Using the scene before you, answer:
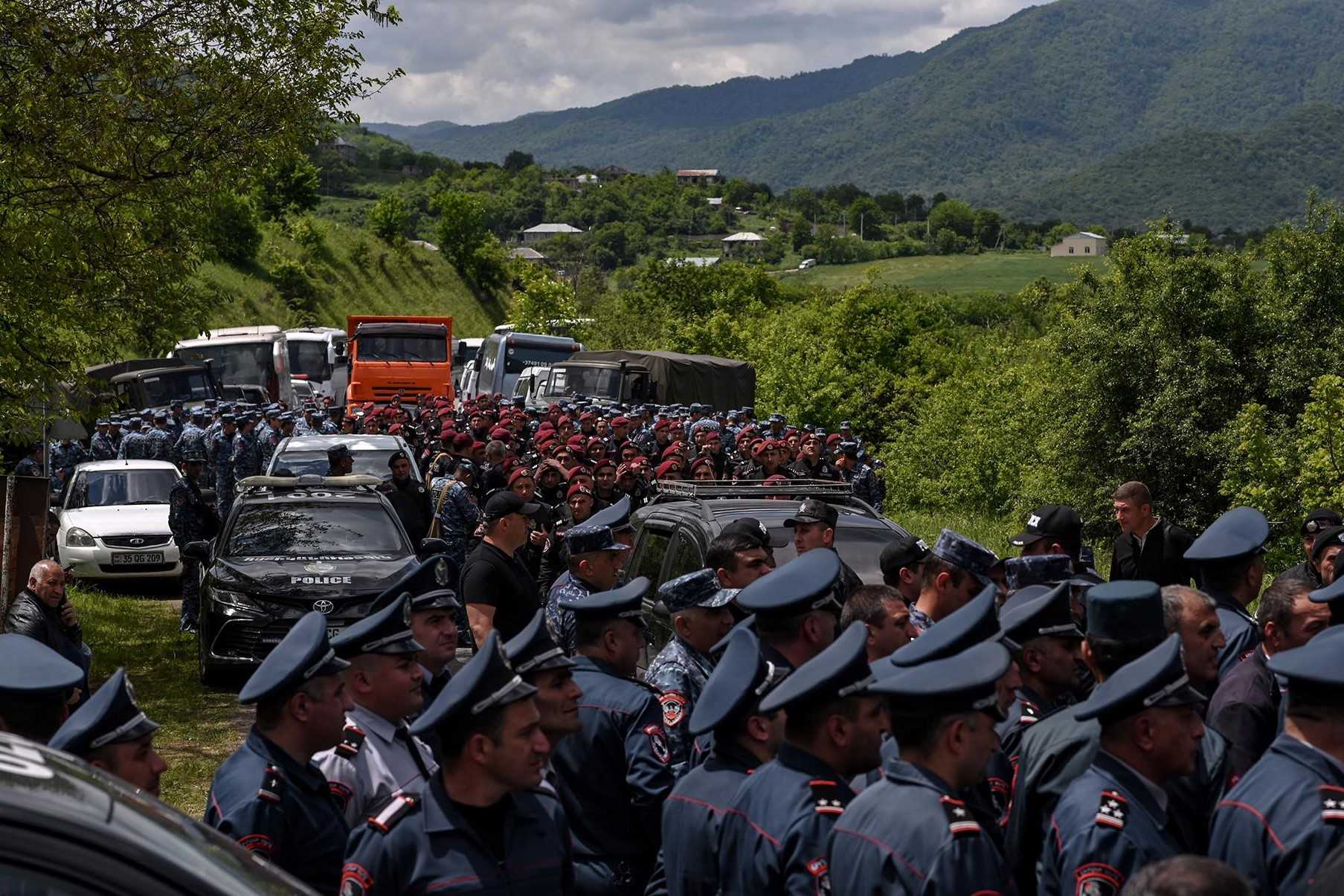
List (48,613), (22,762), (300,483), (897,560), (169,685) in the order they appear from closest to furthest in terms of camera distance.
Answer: (22,762) → (897,560) → (48,613) → (169,685) → (300,483)

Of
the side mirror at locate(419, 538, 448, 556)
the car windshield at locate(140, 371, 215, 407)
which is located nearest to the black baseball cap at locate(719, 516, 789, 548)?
the side mirror at locate(419, 538, 448, 556)

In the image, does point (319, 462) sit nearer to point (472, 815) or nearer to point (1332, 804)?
point (472, 815)

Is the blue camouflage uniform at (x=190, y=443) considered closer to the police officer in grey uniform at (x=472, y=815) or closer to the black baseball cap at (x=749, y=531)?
Result: the black baseball cap at (x=749, y=531)

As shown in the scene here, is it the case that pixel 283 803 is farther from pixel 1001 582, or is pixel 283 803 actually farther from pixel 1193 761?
pixel 1001 582

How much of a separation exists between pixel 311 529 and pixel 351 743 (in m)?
8.87

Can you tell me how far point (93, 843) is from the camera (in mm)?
2314

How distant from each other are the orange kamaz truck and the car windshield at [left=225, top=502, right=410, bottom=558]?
25426 millimetres

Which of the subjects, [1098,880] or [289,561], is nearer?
[1098,880]

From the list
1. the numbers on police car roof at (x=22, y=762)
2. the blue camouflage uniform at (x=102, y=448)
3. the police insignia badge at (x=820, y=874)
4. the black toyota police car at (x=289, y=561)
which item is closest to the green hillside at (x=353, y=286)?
the blue camouflage uniform at (x=102, y=448)

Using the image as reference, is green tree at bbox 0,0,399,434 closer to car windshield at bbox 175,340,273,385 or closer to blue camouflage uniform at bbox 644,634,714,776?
blue camouflage uniform at bbox 644,634,714,776

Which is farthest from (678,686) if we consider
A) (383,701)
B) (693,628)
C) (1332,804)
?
(1332,804)

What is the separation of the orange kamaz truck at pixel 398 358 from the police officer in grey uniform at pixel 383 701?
34.3 meters

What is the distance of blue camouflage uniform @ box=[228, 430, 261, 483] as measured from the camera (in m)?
22.9

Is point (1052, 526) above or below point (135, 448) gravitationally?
above
